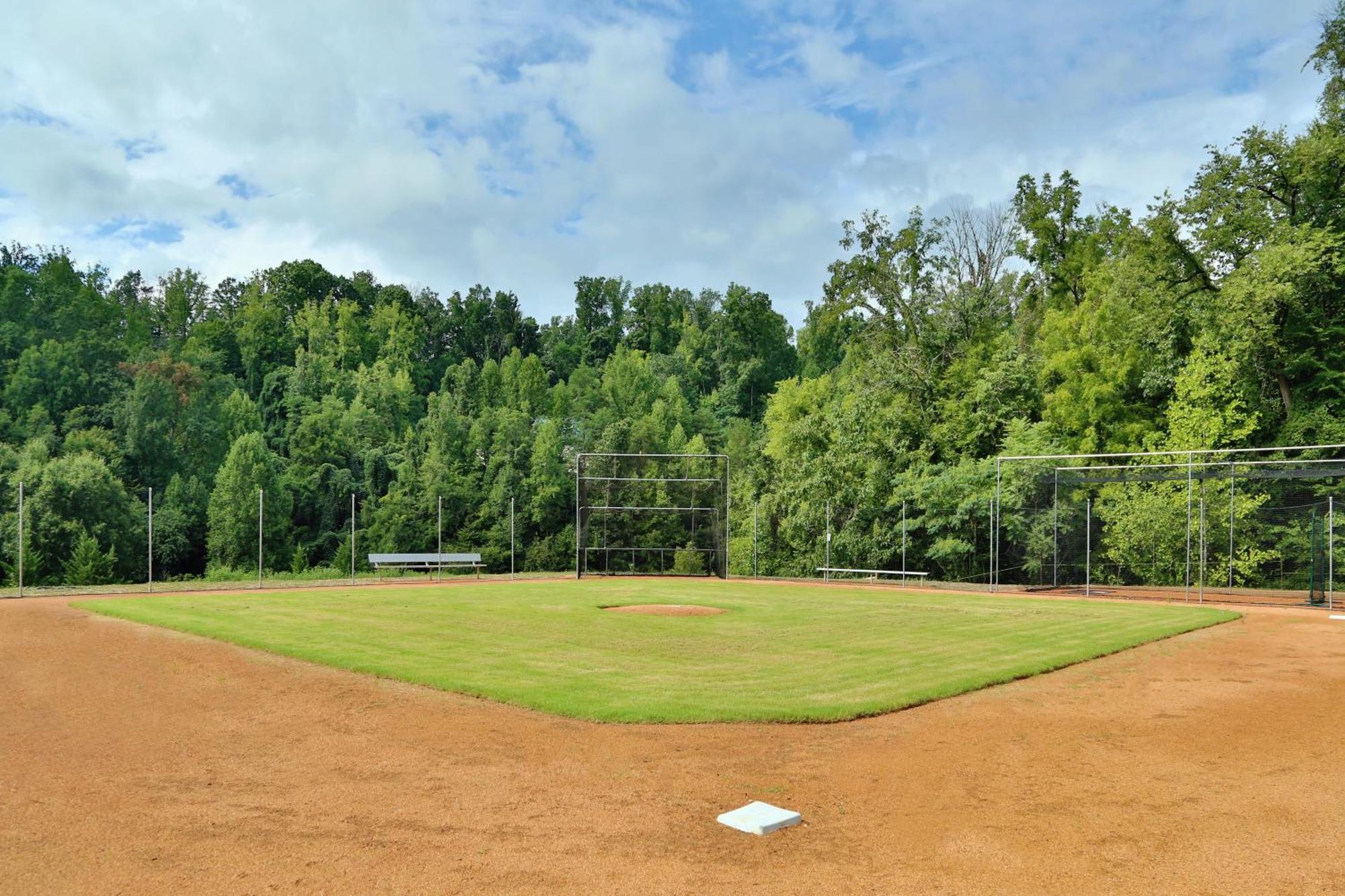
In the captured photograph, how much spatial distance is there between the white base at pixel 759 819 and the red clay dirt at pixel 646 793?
0.07 metres

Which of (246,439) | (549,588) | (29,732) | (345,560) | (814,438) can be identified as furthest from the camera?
(246,439)

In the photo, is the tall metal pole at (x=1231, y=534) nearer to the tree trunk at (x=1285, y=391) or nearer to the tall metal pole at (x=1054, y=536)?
the tall metal pole at (x=1054, y=536)

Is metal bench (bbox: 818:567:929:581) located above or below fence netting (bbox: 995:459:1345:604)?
below

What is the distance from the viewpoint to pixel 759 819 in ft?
18.2

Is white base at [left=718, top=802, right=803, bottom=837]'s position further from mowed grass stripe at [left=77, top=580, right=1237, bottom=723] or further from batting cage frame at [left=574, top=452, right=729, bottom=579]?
batting cage frame at [left=574, top=452, right=729, bottom=579]

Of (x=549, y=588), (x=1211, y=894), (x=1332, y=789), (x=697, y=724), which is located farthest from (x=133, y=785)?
(x=549, y=588)

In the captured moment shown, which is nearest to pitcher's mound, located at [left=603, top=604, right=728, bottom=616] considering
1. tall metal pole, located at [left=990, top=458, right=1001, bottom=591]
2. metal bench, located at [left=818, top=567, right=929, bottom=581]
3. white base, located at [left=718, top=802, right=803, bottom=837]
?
tall metal pole, located at [left=990, top=458, right=1001, bottom=591]

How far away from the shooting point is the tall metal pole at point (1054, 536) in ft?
82.7

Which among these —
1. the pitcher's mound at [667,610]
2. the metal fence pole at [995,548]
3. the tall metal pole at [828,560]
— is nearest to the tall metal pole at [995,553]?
the metal fence pole at [995,548]

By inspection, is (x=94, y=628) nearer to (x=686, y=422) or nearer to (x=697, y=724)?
(x=697, y=724)

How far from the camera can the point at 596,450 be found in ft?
173

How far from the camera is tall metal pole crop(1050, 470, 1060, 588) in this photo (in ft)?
82.7

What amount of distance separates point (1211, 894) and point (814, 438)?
118 feet

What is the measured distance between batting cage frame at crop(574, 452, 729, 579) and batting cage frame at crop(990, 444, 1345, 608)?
999 centimetres
